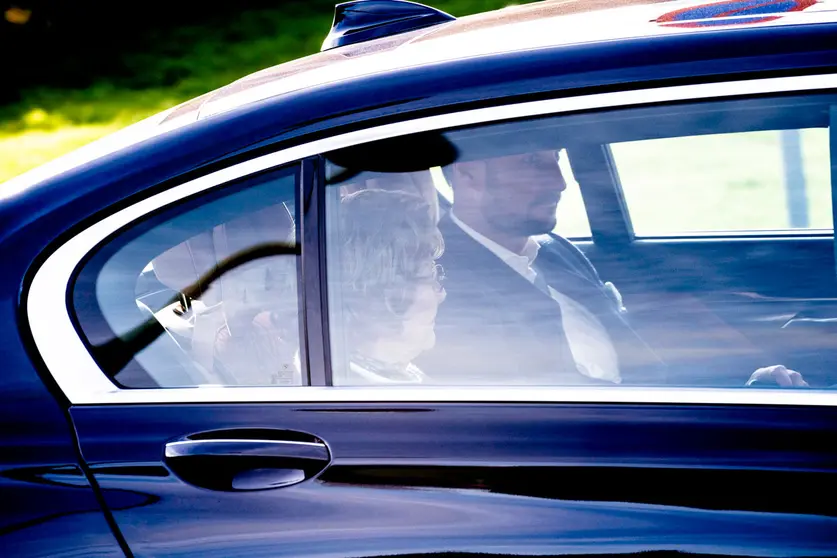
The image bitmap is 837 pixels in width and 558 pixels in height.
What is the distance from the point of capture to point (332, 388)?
5.62ft

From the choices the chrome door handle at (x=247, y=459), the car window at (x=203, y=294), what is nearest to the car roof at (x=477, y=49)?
the car window at (x=203, y=294)

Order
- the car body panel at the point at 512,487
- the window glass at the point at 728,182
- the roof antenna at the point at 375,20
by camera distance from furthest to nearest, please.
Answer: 1. the roof antenna at the point at 375,20
2. the window glass at the point at 728,182
3. the car body panel at the point at 512,487

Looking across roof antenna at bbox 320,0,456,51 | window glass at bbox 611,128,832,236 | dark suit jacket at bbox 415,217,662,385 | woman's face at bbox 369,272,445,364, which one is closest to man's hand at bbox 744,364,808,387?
dark suit jacket at bbox 415,217,662,385

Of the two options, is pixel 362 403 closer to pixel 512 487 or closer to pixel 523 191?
pixel 512 487

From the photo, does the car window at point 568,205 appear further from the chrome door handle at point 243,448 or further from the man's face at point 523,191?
the chrome door handle at point 243,448

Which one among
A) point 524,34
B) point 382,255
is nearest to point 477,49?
point 524,34

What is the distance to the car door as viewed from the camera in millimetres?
1585

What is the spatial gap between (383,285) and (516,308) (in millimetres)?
218

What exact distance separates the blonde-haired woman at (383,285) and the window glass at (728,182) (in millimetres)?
370

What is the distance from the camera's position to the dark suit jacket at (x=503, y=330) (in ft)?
5.68

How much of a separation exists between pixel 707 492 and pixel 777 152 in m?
0.94

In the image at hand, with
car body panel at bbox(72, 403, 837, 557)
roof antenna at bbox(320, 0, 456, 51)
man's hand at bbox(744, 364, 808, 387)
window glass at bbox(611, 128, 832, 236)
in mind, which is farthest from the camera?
roof antenna at bbox(320, 0, 456, 51)

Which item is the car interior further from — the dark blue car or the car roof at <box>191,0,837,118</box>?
the car roof at <box>191,0,837,118</box>

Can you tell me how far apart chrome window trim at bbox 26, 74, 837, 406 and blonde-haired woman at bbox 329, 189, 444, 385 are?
72mm
